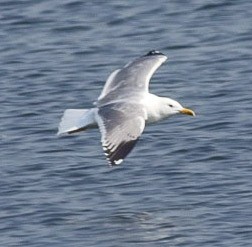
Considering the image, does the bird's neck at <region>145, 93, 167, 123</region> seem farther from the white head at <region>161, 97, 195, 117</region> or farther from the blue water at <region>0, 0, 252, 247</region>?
the blue water at <region>0, 0, 252, 247</region>

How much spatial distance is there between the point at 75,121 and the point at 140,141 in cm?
229

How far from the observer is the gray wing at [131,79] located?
43.5ft

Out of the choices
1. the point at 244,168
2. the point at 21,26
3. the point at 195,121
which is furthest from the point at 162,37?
the point at 244,168

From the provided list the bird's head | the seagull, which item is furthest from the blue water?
the seagull

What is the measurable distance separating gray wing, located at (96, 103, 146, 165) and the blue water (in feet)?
2.58

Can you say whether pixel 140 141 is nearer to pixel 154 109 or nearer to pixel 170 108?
pixel 170 108

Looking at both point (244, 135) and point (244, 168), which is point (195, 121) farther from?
point (244, 168)

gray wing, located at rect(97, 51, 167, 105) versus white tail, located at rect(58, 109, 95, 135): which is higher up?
white tail, located at rect(58, 109, 95, 135)

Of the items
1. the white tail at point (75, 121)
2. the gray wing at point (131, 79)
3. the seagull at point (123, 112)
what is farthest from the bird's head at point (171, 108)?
the white tail at point (75, 121)

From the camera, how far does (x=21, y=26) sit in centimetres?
1959

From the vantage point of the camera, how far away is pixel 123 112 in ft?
39.9

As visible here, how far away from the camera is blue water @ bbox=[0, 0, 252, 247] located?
477 inches

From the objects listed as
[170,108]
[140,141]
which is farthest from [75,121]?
[140,141]

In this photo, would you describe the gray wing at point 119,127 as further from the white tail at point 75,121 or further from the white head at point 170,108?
the white head at point 170,108
